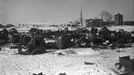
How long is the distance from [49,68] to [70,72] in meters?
2.63

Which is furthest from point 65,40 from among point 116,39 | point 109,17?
point 109,17

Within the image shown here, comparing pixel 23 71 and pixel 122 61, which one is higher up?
pixel 122 61

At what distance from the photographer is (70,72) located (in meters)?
11.9

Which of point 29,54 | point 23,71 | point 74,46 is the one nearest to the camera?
point 23,71

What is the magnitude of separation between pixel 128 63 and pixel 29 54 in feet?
40.6

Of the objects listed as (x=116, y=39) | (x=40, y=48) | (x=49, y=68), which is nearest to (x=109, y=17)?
(x=116, y=39)

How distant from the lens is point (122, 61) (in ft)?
40.7

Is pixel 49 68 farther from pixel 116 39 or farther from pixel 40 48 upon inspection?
pixel 116 39

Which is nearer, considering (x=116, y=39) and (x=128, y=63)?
(x=128, y=63)

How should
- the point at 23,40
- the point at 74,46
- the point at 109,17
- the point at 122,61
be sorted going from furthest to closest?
the point at 109,17, the point at 23,40, the point at 74,46, the point at 122,61

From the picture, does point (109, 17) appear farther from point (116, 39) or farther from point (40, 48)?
point (40, 48)

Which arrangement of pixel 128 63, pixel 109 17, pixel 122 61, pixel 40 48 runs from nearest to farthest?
pixel 128 63
pixel 122 61
pixel 40 48
pixel 109 17

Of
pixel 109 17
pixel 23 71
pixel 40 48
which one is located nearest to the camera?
pixel 23 71

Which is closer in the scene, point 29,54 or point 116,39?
point 29,54
